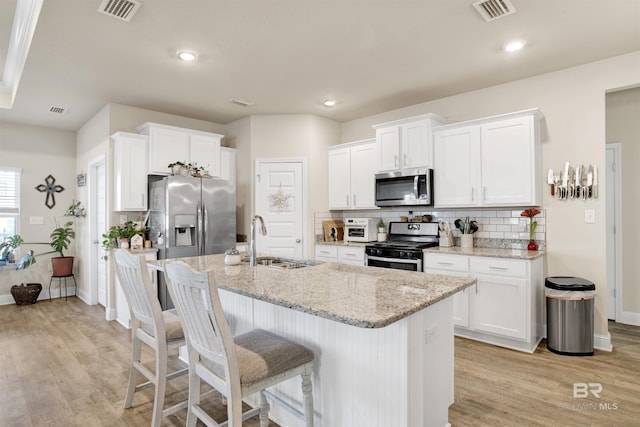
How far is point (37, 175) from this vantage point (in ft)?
17.9

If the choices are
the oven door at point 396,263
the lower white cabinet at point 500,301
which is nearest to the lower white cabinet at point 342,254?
the oven door at point 396,263

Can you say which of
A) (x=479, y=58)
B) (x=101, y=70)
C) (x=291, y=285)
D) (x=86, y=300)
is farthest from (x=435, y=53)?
(x=86, y=300)

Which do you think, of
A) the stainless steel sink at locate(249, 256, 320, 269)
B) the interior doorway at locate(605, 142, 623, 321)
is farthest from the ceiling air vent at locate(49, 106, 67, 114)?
Result: the interior doorway at locate(605, 142, 623, 321)

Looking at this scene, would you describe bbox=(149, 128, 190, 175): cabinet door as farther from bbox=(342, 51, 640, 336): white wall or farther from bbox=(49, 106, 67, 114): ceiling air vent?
bbox=(342, 51, 640, 336): white wall

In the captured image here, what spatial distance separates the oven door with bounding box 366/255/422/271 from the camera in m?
3.74

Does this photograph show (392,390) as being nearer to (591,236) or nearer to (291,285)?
(291,285)

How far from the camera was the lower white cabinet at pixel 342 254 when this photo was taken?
4367 mm

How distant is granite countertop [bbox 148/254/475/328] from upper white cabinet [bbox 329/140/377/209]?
93.8 inches

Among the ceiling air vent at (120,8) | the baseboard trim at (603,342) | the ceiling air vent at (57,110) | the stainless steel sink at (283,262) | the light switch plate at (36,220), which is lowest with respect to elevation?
the baseboard trim at (603,342)

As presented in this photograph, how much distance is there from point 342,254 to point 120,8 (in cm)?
331

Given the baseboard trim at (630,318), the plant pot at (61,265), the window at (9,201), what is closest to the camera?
the baseboard trim at (630,318)

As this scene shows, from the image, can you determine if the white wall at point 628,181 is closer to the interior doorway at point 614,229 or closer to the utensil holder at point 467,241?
A: the interior doorway at point 614,229

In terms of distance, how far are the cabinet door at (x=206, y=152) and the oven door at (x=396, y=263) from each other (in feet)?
7.90

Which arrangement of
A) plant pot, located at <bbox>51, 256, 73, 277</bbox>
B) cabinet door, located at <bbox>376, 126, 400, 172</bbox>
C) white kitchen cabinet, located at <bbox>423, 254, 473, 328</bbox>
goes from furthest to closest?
1. plant pot, located at <bbox>51, 256, 73, 277</bbox>
2. cabinet door, located at <bbox>376, 126, 400, 172</bbox>
3. white kitchen cabinet, located at <bbox>423, 254, 473, 328</bbox>
